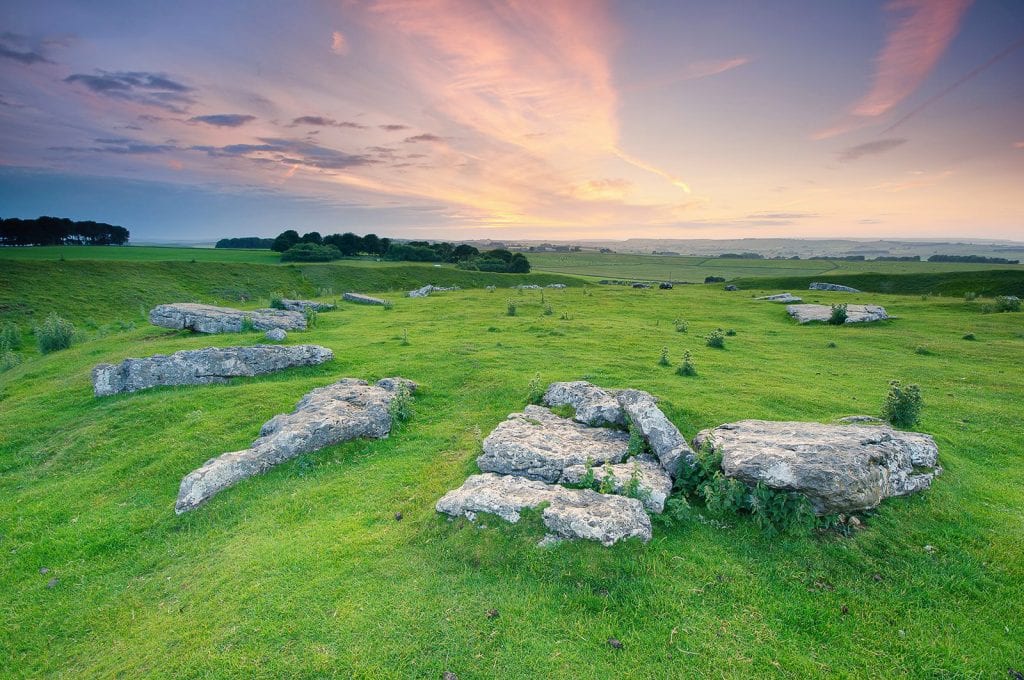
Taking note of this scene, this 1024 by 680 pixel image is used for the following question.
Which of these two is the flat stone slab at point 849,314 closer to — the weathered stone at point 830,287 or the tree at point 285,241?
the weathered stone at point 830,287

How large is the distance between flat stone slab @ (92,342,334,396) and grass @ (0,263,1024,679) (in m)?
1.20

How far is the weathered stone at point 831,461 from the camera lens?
826cm

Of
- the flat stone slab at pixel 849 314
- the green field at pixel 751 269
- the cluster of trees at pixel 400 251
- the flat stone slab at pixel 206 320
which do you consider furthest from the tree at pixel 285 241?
the flat stone slab at pixel 849 314

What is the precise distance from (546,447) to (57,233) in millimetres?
132083

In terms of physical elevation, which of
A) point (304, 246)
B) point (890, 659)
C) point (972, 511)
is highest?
point (304, 246)

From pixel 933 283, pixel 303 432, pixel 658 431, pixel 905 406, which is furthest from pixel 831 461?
pixel 933 283

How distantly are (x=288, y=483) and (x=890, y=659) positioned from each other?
40.9ft

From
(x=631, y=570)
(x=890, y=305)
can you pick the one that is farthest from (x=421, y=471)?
(x=890, y=305)

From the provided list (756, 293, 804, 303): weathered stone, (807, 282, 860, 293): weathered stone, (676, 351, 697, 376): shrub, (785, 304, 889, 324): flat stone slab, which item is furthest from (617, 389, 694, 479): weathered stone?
(807, 282, 860, 293): weathered stone

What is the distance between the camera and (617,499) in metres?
8.79

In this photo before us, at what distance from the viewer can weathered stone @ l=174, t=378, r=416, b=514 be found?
10.9 metres

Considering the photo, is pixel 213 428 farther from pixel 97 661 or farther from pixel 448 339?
pixel 448 339

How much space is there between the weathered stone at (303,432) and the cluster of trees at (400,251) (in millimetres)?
87447

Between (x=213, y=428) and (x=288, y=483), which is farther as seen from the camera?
(x=213, y=428)
